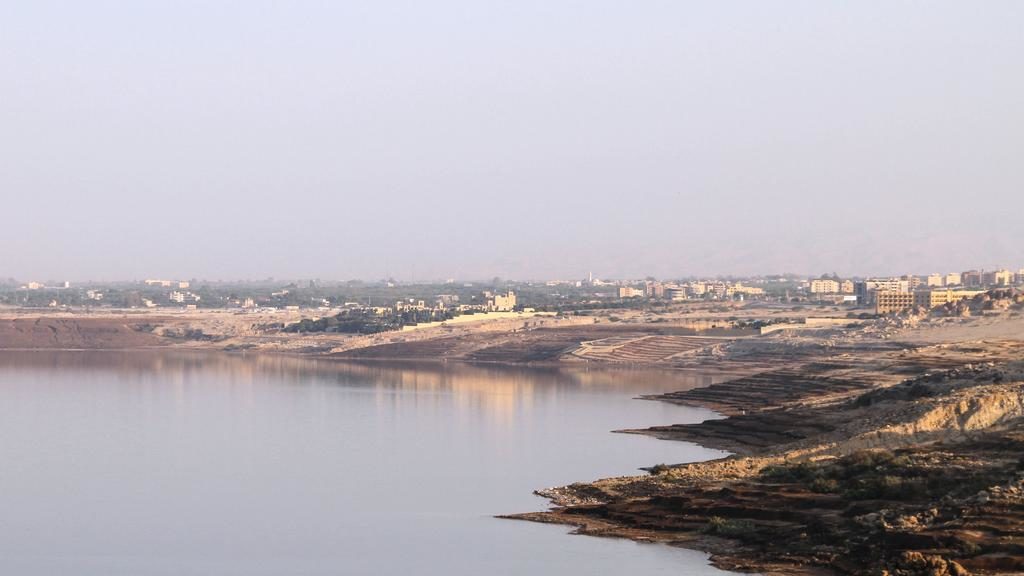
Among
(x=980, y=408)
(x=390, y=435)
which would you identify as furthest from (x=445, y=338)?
(x=980, y=408)

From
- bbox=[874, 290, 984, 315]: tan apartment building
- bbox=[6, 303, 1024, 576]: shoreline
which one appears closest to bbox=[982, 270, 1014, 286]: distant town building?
bbox=[874, 290, 984, 315]: tan apartment building

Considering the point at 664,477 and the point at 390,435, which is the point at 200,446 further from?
the point at 664,477

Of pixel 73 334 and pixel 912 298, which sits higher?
pixel 912 298

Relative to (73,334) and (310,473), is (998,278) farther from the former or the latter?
(310,473)

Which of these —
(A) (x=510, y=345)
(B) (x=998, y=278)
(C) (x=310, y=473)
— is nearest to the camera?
(C) (x=310, y=473)

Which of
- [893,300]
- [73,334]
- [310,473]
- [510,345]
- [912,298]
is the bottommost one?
[310,473]

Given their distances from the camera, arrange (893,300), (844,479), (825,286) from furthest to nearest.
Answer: (825,286)
(893,300)
(844,479)

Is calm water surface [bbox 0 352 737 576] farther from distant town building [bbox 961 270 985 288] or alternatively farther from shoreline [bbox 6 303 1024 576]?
distant town building [bbox 961 270 985 288]

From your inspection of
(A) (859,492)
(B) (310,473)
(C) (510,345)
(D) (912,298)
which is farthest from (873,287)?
(A) (859,492)

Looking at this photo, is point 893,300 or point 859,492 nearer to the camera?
point 859,492
